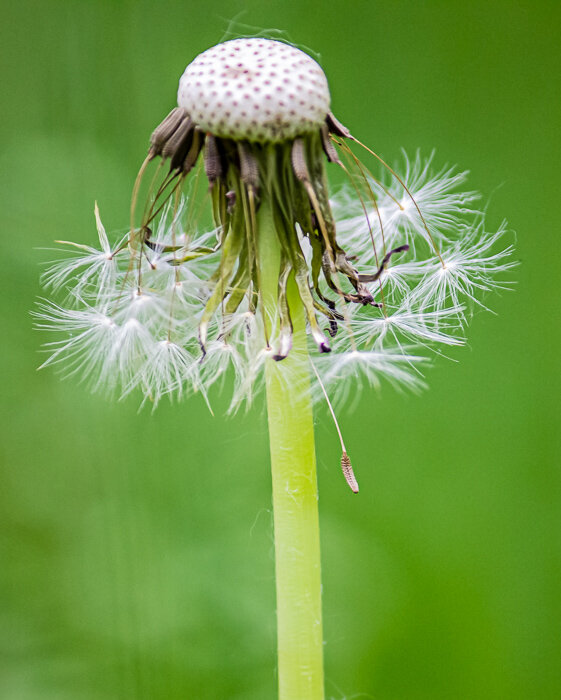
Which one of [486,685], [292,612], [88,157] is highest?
[88,157]

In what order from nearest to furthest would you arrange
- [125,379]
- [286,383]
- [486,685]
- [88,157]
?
[286,383], [125,379], [486,685], [88,157]

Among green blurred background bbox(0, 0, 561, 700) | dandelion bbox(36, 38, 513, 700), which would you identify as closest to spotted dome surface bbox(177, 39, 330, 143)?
dandelion bbox(36, 38, 513, 700)

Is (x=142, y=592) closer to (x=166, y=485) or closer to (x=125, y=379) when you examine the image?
(x=166, y=485)

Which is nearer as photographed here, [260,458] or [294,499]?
[294,499]

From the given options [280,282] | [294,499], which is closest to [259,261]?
[280,282]

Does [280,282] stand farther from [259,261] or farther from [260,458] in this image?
[260,458]

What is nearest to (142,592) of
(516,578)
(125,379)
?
(125,379)
